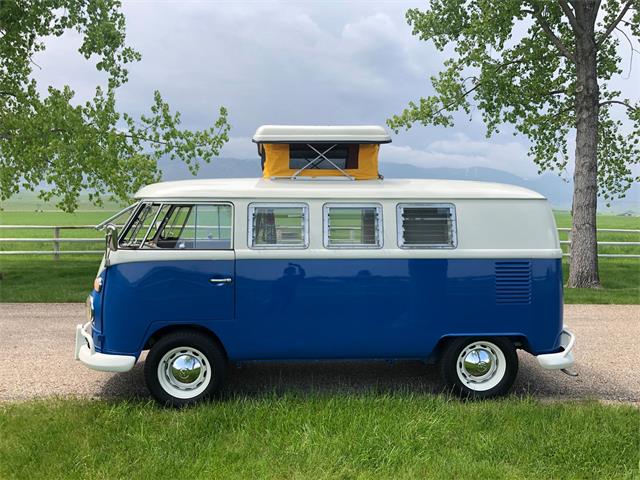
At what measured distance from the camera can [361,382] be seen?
6.58 metres

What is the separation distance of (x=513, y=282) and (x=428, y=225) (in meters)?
1.06

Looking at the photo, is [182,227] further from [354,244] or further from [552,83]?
[552,83]

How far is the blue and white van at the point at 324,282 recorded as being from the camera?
5609 mm

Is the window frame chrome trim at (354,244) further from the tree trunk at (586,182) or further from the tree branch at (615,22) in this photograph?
the tree branch at (615,22)

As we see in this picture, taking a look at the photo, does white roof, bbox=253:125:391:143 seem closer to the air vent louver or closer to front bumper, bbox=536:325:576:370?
the air vent louver

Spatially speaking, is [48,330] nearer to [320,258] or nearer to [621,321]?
[320,258]

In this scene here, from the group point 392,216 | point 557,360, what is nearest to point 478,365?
point 557,360

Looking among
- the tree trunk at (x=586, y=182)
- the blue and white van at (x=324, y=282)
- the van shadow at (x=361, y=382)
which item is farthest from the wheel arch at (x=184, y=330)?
the tree trunk at (x=586, y=182)

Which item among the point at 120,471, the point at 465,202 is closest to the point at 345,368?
the point at 465,202

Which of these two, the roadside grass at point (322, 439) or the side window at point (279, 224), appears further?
the side window at point (279, 224)

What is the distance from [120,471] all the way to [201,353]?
5.04ft

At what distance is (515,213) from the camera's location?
19.4 ft

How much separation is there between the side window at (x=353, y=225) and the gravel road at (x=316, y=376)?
1.66 metres

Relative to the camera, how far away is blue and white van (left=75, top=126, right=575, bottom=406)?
18.4 ft
